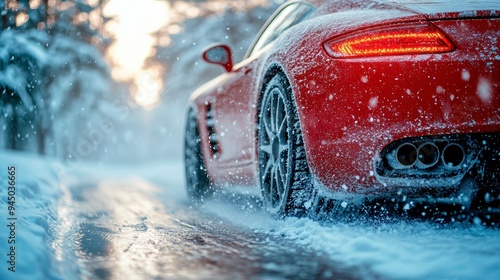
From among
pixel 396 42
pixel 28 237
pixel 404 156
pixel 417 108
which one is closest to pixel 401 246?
pixel 404 156

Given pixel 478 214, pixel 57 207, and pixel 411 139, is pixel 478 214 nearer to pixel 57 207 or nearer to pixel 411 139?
pixel 411 139

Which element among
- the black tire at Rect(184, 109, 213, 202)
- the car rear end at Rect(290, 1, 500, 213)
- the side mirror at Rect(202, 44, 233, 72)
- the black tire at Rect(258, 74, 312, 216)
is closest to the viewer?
the car rear end at Rect(290, 1, 500, 213)

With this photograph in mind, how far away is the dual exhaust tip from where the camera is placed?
265 cm

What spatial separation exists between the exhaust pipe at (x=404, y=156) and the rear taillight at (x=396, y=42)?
17.6 inches

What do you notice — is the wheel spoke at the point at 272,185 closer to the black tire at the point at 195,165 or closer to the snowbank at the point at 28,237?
the snowbank at the point at 28,237

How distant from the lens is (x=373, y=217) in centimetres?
312

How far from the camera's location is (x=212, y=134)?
4832mm

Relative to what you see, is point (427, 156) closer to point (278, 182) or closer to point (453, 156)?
point (453, 156)

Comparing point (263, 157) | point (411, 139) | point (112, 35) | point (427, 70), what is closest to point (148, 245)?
point (263, 157)

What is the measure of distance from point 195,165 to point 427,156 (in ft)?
10.3

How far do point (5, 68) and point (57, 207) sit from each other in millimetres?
2176

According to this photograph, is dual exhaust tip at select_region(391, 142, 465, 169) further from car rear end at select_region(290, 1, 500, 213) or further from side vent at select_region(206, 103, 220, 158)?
side vent at select_region(206, 103, 220, 158)

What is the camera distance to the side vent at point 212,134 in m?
4.72

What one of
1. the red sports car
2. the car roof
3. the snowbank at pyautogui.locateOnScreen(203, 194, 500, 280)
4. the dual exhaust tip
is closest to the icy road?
the snowbank at pyautogui.locateOnScreen(203, 194, 500, 280)
